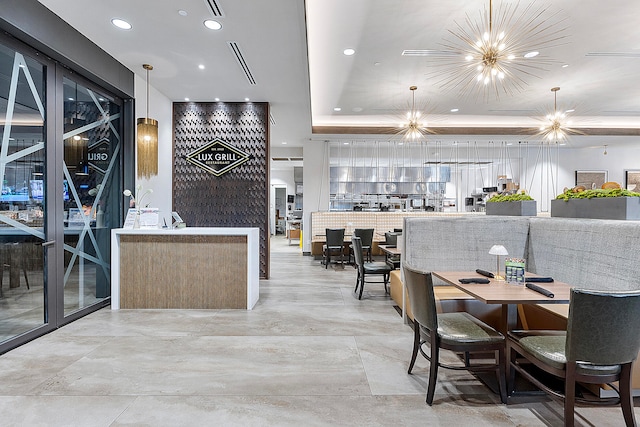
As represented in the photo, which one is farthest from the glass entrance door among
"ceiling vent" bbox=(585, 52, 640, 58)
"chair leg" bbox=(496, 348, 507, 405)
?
"ceiling vent" bbox=(585, 52, 640, 58)

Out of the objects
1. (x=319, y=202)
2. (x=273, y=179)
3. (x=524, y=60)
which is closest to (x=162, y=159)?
(x=319, y=202)

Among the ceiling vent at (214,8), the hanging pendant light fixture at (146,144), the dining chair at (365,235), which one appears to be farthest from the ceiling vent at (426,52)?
the hanging pendant light fixture at (146,144)

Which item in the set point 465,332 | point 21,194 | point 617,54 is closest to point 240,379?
point 465,332

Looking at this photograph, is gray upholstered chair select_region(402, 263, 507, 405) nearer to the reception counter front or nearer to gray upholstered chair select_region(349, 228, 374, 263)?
the reception counter front

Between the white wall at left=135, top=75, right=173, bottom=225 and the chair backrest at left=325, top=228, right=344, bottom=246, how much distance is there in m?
3.33

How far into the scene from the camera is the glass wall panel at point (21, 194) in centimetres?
322

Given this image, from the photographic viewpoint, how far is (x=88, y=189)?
445 cm

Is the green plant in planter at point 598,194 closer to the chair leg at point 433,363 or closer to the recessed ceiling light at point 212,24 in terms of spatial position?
the chair leg at point 433,363

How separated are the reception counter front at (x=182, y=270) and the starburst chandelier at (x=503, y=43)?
3.74 meters

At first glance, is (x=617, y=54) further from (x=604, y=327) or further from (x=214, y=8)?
(x=214, y=8)

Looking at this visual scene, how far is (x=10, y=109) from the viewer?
3.27m

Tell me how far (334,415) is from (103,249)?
4.14m

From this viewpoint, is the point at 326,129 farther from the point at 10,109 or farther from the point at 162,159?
the point at 10,109

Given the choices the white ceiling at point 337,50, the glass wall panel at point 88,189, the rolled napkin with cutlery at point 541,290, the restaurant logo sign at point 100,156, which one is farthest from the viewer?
the restaurant logo sign at point 100,156
